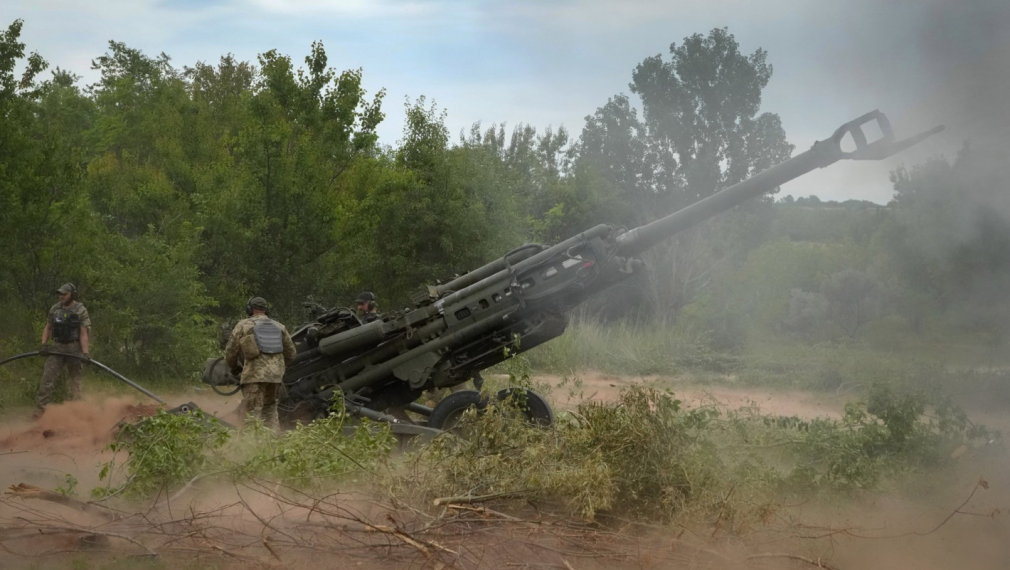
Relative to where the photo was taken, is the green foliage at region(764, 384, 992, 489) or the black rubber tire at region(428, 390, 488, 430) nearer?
the green foliage at region(764, 384, 992, 489)

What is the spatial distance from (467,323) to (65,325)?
609cm

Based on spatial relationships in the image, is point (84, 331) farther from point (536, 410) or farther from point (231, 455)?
point (536, 410)

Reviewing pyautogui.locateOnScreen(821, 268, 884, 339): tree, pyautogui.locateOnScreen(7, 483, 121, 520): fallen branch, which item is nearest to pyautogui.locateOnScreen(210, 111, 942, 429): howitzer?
pyautogui.locateOnScreen(7, 483, 121, 520): fallen branch

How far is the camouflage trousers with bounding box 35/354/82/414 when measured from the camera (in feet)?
43.8

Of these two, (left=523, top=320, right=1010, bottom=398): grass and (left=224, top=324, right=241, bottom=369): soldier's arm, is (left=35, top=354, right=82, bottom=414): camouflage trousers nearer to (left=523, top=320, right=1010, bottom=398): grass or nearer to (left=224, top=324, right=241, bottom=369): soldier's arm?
(left=224, top=324, right=241, bottom=369): soldier's arm

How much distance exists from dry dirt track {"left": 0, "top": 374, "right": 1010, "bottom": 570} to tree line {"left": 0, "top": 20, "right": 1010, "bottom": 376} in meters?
2.50

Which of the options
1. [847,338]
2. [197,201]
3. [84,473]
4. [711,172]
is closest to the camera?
[84,473]

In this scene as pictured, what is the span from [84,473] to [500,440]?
14.8ft

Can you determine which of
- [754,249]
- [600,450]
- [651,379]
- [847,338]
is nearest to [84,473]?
[600,450]

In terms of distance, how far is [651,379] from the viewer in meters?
21.1

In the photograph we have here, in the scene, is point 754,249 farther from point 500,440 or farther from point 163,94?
point 500,440

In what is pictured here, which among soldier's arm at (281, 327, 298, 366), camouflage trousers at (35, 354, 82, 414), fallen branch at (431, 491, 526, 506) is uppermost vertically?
camouflage trousers at (35, 354, 82, 414)

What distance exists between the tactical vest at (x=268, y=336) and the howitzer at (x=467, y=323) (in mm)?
549

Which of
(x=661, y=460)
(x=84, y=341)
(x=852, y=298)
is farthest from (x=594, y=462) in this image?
(x=852, y=298)
